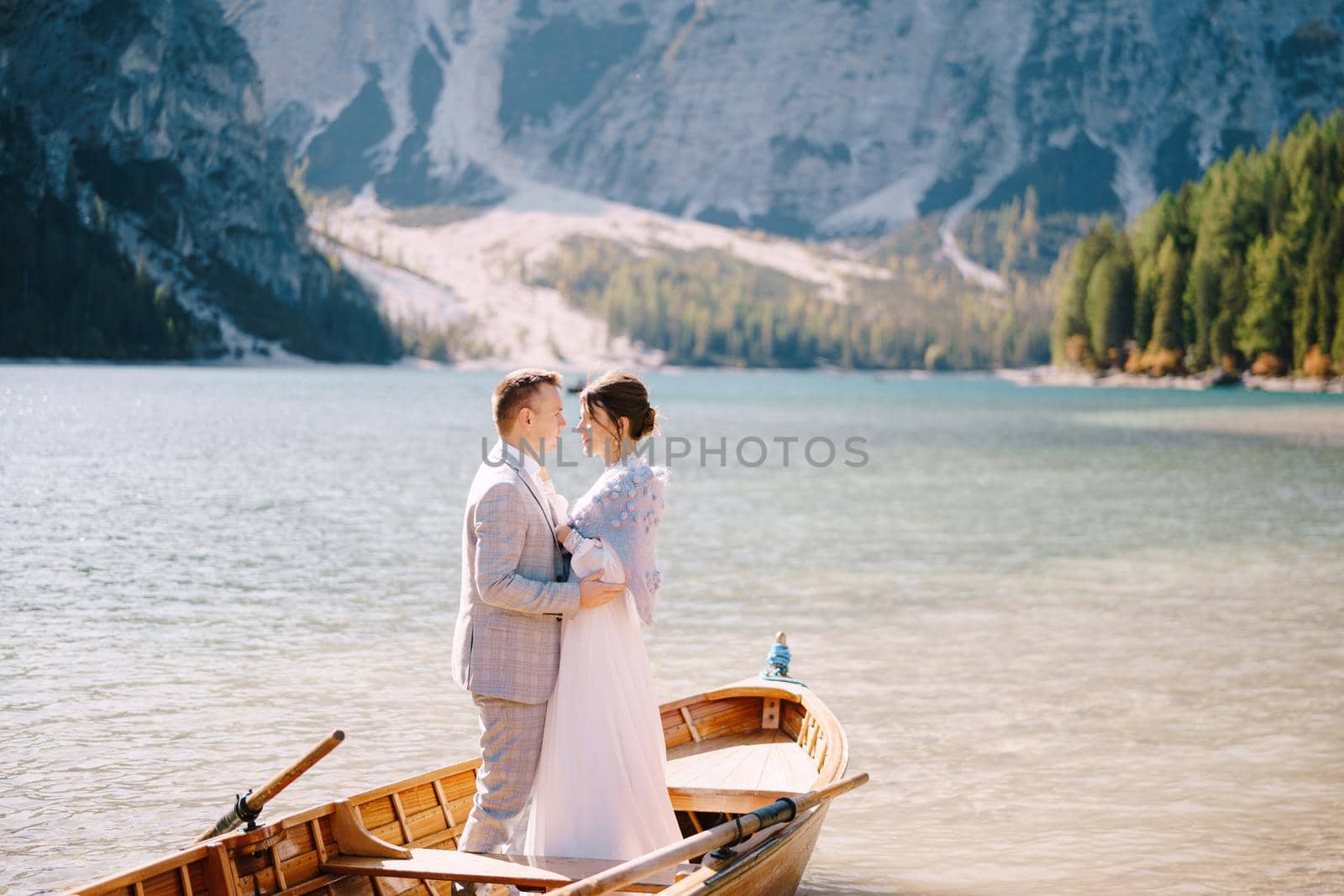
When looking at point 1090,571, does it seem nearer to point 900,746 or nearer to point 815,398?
point 900,746

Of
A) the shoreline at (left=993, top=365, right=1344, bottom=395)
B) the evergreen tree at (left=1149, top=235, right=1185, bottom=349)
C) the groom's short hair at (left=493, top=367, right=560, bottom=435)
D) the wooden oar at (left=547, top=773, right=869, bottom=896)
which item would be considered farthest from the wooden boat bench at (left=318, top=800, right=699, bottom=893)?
the evergreen tree at (left=1149, top=235, right=1185, bottom=349)

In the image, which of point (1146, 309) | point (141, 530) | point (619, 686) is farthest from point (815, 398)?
point (619, 686)

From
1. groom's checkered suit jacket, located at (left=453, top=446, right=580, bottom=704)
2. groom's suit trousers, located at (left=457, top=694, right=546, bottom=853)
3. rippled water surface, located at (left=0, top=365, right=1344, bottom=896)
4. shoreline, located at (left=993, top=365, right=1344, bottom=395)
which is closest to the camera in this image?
groom's checkered suit jacket, located at (left=453, top=446, right=580, bottom=704)

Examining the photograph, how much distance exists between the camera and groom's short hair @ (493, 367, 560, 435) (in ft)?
25.1

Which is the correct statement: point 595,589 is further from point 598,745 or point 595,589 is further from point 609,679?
point 598,745

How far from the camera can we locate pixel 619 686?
7977 mm

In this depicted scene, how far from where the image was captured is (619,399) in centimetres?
777

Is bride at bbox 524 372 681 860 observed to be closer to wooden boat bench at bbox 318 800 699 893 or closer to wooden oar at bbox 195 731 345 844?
wooden boat bench at bbox 318 800 699 893

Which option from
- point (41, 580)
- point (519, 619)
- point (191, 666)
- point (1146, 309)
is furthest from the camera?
point (1146, 309)

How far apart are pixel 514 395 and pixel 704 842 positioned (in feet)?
8.72

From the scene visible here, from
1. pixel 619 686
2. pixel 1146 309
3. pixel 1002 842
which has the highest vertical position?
pixel 1146 309

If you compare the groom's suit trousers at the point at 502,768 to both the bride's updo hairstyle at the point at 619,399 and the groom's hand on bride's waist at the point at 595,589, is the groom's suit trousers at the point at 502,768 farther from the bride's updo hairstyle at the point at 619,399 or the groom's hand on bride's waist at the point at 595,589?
the bride's updo hairstyle at the point at 619,399

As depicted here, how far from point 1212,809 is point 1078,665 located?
5.90 metres

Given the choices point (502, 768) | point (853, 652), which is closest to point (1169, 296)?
point (853, 652)
